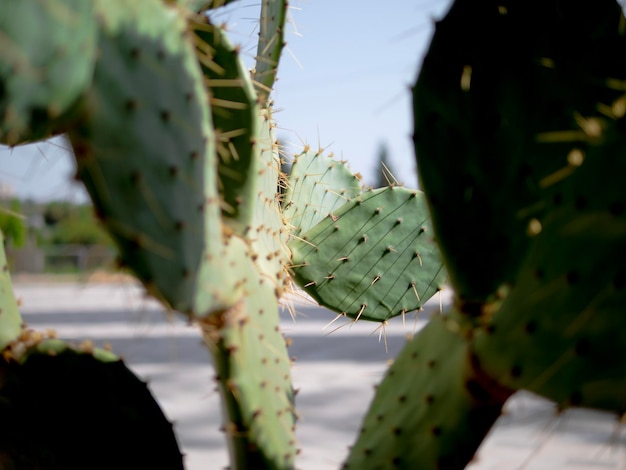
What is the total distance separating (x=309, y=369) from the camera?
5297mm

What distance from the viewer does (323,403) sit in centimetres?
429

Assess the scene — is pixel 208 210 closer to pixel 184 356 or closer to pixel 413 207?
pixel 413 207

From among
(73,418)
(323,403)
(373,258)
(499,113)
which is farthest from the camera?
(323,403)

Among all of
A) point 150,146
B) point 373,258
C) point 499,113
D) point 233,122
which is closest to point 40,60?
point 150,146

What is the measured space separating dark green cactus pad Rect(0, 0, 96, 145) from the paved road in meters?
0.13

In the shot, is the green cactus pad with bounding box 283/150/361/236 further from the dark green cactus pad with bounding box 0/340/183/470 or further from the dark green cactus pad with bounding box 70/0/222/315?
the dark green cactus pad with bounding box 70/0/222/315

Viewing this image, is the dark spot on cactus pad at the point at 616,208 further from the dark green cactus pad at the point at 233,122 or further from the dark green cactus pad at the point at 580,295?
the dark green cactus pad at the point at 233,122

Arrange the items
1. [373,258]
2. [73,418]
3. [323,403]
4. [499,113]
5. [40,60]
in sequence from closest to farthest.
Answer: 1. [40,60]
2. [499,113]
3. [73,418]
4. [373,258]
5. [323,403]

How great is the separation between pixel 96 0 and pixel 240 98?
0.20 meters

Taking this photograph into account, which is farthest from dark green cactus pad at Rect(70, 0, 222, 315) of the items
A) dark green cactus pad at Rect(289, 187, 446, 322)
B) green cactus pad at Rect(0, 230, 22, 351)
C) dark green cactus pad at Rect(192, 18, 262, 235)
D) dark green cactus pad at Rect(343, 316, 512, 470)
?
A: dark green cactus pad at Rect(289, 187, 446, 322)

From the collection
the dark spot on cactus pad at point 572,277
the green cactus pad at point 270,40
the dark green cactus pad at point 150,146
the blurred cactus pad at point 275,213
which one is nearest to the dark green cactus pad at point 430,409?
the blurred cactus pad at point 275,213

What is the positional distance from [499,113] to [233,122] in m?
0.24

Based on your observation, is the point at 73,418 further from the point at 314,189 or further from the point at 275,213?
the point at 314,189

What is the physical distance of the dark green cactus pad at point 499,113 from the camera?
21.3 inches
